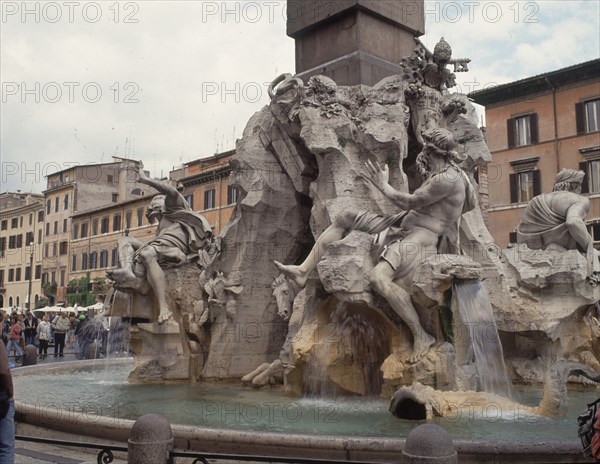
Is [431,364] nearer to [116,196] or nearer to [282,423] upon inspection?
[282,423]

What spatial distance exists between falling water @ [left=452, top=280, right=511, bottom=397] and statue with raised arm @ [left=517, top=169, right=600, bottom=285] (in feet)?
6.21

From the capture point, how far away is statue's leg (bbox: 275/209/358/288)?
7.54 metres

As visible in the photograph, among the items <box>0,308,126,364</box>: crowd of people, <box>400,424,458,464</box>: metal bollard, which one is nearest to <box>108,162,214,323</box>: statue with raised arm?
<box>0,308,126,364</box>: crowd of people

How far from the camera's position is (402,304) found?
22.2 ft

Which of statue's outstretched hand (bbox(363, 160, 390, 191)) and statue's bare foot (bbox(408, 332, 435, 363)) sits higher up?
statue's outstretched hand (bbox(363, 160, 390, 191))

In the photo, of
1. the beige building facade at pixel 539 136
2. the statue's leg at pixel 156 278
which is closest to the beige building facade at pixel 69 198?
the beige building facade at pixel 539 136

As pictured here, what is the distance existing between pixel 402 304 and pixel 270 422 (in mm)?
1774

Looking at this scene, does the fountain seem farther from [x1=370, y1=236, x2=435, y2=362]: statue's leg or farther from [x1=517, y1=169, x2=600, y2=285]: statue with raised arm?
[x1=517, y1=169, x2=600, y2=285]: statue with raised arm

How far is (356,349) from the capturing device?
735cm

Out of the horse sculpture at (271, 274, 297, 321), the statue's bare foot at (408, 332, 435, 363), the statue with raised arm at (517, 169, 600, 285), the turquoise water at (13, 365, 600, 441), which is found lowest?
the turquoise water at (13, 365, 600, 441)

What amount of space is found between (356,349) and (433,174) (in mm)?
2046

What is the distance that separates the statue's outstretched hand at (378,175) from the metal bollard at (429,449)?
4133mm

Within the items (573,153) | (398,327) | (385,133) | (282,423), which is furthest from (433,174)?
(573,153)

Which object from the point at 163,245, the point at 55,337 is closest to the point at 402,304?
the point at 163,245
